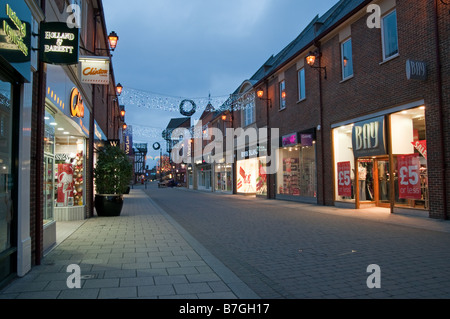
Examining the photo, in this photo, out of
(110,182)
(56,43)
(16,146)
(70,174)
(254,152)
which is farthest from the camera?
(254,152)

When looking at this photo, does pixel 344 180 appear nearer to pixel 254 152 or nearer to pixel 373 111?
pixel 373 111

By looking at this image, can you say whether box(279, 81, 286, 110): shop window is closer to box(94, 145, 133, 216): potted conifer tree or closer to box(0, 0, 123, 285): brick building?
box(94, 145, 133, 216): potted conifer tree

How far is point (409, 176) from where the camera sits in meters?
10.9

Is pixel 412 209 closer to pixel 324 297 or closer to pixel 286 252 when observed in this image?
pixel 286 252

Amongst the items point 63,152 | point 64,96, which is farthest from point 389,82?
point 63,152

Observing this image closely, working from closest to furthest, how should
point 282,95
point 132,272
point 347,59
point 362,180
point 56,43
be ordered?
point 132,272
point 56,43
point 362,180
point 347,59
point 282,95

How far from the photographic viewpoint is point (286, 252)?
20.4 feet

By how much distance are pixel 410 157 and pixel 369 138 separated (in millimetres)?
1786

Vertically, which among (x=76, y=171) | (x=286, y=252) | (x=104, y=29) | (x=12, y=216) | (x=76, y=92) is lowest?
(x=286, y=252)

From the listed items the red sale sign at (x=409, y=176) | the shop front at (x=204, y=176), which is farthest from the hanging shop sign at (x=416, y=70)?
the shop front at (x=204, y=176)

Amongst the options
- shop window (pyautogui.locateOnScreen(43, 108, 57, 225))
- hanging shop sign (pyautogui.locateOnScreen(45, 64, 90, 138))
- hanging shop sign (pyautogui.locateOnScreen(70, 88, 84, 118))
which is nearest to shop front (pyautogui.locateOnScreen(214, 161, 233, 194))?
hanging shop sign (pyautogui.locateOnScreen(45, 64, 90, 138))

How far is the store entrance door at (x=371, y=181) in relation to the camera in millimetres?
13414
